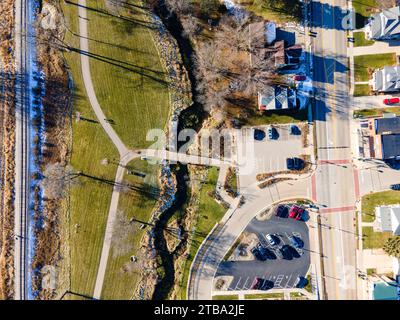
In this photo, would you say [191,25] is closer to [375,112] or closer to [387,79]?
[387,79]

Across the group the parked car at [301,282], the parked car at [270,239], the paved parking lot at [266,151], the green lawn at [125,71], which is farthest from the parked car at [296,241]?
the green lawn at [125,71]

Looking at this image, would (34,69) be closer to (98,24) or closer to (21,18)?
(21,18)

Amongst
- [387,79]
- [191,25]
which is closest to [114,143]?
[191,25]

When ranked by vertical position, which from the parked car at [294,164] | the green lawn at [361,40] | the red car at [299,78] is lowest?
the parked car at [294,164]

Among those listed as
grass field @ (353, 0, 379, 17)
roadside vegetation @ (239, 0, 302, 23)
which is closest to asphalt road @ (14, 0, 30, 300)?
roadside vegetation @ (239, 0, 302, 23)

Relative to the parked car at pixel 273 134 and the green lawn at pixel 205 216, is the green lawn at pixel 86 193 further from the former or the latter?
the parked car at pixel 273 134

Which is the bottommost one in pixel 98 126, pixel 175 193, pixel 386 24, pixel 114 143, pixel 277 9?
pixel 175 193
